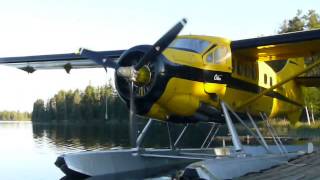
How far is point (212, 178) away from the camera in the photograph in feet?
27.5

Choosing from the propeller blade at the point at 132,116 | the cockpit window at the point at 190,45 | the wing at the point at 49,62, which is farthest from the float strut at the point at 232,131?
the wing at the point at 49,62

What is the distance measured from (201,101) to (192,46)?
121cm

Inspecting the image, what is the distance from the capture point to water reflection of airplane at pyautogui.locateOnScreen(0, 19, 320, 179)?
350 inches

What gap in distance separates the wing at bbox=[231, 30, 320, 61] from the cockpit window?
40.5 inches

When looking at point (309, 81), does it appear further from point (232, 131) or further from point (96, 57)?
point (96, 57)

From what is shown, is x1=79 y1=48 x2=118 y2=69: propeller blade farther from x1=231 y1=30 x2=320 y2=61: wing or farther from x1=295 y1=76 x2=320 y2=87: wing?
x1=295 y1=76 x2=320 y2=87: wing

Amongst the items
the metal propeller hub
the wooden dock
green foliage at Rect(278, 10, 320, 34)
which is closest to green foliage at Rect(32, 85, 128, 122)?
green foliage at Rect(278, 10, 320, 34)

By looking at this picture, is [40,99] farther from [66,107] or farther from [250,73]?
[250,73]

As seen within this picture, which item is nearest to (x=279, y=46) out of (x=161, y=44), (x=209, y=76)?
(x=209, y=76)

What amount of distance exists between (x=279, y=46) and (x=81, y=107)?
3824 inches

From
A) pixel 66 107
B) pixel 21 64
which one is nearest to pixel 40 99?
pixel 66 107

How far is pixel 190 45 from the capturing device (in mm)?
9789

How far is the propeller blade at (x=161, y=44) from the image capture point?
870 centimetres

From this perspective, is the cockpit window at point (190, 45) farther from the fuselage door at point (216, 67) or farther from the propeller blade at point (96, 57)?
the propeller blade at point (96, 57)
